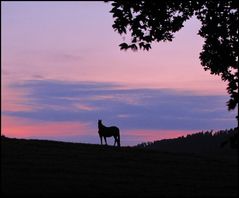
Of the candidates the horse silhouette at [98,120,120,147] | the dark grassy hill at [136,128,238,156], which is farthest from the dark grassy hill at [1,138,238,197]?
the dark grassy hill at [136,128,238,156]

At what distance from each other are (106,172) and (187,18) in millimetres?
8259

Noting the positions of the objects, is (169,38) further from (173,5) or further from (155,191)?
(155,191)

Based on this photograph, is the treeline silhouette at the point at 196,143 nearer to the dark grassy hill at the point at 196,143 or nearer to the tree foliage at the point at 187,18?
the dark grassy hill at the point at 196,143

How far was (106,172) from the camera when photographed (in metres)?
29.8

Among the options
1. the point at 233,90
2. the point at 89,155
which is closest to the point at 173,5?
the point at 233,90

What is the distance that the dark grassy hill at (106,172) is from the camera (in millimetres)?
23750

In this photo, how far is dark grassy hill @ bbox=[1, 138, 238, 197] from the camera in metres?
23.8

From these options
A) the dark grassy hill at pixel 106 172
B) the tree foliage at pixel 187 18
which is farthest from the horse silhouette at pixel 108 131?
the tree foliage at pixel 187 18

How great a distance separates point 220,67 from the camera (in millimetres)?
26500

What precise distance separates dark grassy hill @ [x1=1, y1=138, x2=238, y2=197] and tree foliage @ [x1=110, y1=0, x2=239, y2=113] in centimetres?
498

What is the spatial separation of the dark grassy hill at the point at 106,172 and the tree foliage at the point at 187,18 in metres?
4.98

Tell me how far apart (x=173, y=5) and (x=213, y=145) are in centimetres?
2761

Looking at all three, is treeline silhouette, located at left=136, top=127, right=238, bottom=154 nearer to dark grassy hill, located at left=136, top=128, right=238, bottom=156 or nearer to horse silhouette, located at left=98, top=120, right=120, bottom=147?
dark grassy hill, located at left=136, top=128, right=238, bottom=156

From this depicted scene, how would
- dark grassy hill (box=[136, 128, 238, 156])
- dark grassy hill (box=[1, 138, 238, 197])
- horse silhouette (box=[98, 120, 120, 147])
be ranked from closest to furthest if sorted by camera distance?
1. dark grassy hill (box=[1, 138, 238, 197])
2. horse silhouette (box=[98, 120, 120, 147])
3. dark grassy hill (box=[136, 128, 238, 156])
